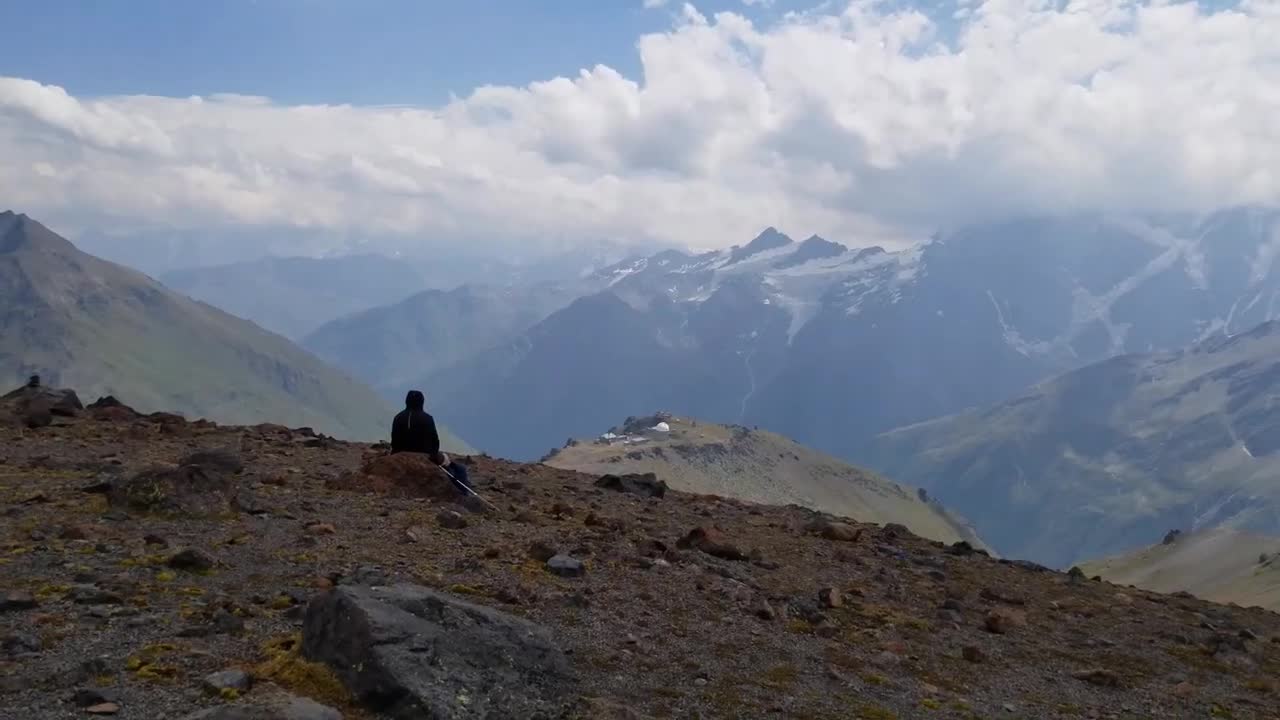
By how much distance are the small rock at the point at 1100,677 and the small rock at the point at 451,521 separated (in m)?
10.9

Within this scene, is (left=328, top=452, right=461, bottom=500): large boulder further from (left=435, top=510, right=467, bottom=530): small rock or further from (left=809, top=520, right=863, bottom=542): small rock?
(left=809, top=520, right=863, bottom=542): small rock

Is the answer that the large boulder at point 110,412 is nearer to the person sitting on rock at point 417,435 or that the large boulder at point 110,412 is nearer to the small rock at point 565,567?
the person sitting on rock at point 417,435

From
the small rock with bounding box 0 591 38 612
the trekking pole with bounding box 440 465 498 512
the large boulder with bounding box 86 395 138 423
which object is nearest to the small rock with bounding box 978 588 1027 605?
the trekking pole with bounding box 440 465 498 512

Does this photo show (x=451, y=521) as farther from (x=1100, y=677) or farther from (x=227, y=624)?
(x=1100, y=677)

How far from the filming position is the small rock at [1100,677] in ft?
53.7

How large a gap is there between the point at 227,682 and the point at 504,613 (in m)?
3.85

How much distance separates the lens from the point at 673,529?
2370cm

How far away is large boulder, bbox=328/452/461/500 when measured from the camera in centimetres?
2245

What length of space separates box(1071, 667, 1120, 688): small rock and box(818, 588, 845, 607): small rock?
391 cm

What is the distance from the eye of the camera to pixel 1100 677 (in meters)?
16.5

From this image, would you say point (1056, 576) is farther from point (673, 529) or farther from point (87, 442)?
point (87, 442)

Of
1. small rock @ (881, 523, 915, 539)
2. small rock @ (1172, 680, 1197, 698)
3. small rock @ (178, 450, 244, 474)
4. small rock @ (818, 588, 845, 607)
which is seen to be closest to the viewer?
small rock @ (1172, 680, 1197, 698)

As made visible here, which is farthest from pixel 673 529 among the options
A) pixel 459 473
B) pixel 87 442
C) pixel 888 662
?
pixel 87 442

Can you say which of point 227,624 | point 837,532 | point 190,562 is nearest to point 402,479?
point 190,562
